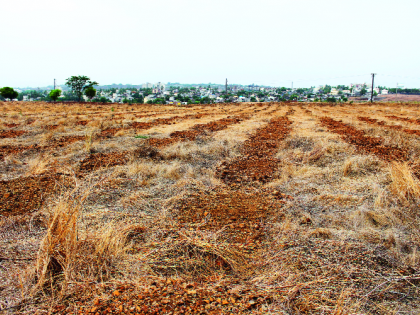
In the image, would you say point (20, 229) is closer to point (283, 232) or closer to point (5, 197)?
point (5, 197)

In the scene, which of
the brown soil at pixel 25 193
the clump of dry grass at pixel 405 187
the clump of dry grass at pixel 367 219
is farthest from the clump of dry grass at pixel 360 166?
the brown soil at pixel 25 193

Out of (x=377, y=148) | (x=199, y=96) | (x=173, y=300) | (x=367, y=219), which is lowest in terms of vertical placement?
(x=173, y=300)

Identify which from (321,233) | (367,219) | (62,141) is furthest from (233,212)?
(62,141)

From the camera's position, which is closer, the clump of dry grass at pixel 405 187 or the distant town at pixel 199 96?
the clump of dry grass at pixel 405 187

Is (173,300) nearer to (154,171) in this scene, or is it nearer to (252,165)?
(154,171)

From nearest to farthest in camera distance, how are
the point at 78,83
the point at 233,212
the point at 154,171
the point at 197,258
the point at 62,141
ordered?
the point at 197,258, the point at 233,212, the point at 154,171, the point at 62,141, the point at 78,83

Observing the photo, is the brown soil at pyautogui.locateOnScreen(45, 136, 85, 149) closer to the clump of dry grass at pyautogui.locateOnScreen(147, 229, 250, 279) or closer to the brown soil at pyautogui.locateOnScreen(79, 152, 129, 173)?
the brown soil at pyautogui.locateOnScreen(79, 152, 129, 173)

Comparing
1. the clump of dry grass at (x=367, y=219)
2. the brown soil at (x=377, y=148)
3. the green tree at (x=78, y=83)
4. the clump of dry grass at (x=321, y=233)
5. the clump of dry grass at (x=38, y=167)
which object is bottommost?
the clump of dry grass at (x=321, y=233)

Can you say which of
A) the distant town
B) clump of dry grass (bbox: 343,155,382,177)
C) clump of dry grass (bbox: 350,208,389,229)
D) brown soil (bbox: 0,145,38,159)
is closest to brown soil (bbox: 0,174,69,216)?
brown soil (bbox: 0,145,38,159)

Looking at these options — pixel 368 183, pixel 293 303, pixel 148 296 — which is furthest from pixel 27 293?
pixel 368 183

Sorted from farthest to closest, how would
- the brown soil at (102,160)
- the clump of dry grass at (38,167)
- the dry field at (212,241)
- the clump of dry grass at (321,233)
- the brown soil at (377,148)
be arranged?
the brown soil at (377,148) → the brown soil at (102,160) → the clump of dry grass at (38,167) → the clump of dry grass at (321,233) → the dry field at (212,241)

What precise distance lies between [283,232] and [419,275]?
1174 millimetres

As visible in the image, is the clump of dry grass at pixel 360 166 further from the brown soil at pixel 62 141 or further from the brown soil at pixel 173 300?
the brown soil at pixel 62 141

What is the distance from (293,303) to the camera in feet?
6.14
